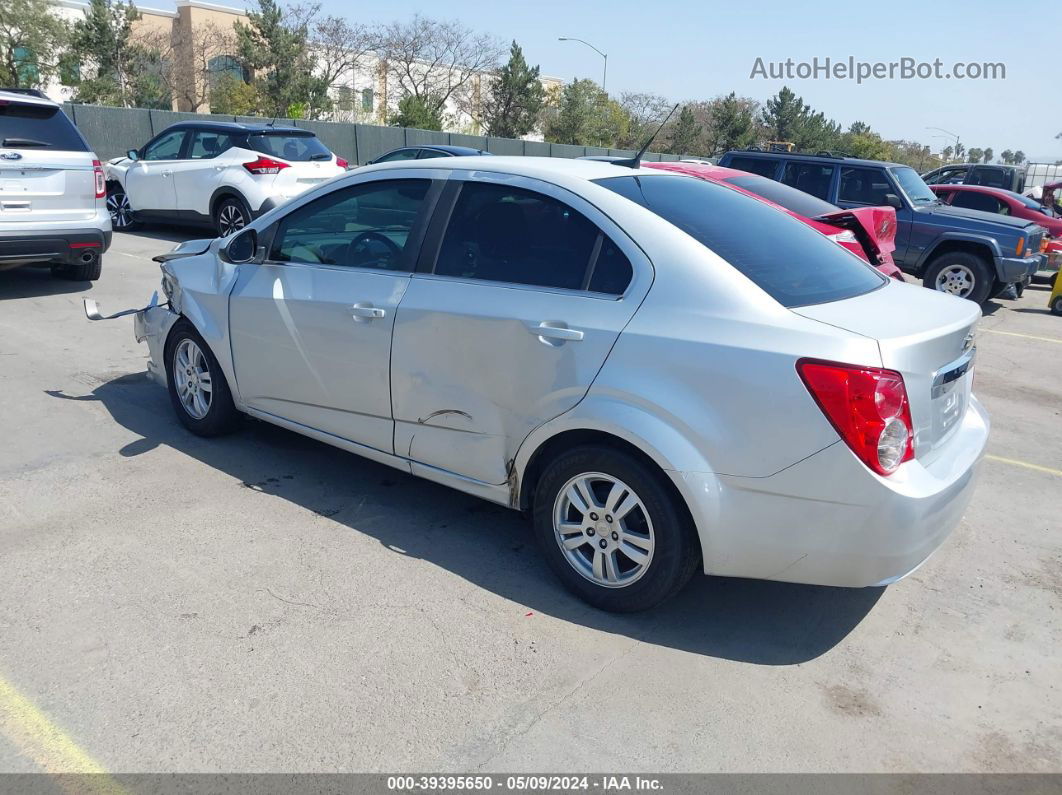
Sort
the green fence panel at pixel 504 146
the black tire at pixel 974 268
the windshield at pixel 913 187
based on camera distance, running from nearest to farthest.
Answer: the black tire at pixel 974 268
the windshield at pixel 913 187
the green fence panel at pixel 504 146

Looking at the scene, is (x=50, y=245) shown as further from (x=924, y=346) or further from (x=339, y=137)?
(x=339, y=137)

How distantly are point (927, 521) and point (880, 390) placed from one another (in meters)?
0.55

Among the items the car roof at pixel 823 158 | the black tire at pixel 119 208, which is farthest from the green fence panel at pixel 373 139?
the car roof at pixel 823 158

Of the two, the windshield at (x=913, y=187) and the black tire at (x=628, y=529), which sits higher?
the windshield at (x=913, y=187)

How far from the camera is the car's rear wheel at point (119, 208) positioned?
44.9ft

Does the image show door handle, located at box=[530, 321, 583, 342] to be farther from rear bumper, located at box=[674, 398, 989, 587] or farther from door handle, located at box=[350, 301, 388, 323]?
door handle, located at box=[350, 301, 388, 323]

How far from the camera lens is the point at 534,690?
3.14m

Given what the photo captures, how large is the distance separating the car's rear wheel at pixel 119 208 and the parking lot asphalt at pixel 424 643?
9694 millimetres

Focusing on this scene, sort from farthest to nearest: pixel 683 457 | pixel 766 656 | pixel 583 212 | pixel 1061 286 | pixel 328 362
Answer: pixel 1061 286, pixel 328 362, pixel 583 212, pixel 766 656, pixel 683 457

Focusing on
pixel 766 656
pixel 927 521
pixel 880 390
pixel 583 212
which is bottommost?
pixel 766 656

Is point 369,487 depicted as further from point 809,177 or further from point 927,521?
point 809,177

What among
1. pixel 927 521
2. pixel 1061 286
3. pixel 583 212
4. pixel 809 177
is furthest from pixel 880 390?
pixel 1061 286

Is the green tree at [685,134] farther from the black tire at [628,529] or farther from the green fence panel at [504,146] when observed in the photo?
the black tire at [628,529]

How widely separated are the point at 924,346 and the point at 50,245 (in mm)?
8086
